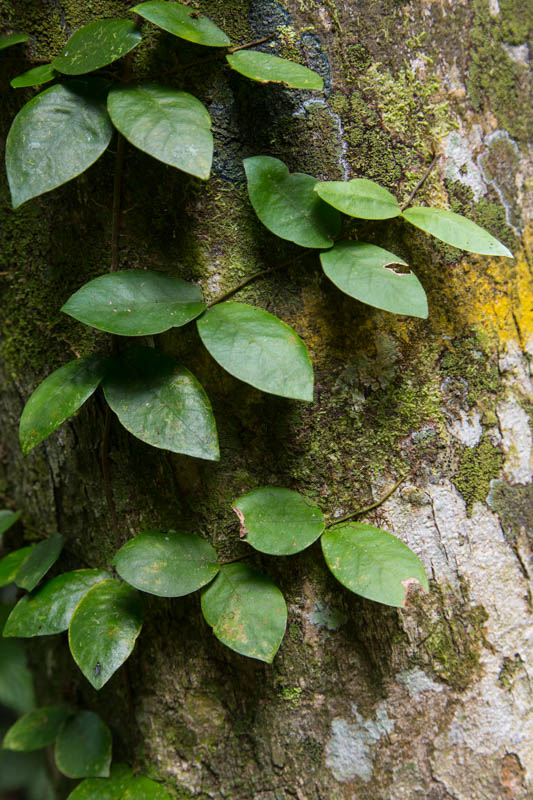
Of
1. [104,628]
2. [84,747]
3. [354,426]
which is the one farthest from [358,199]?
[84,747]

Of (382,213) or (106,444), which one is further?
(106,444)

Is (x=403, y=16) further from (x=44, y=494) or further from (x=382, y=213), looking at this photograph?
(x=44, y=494)

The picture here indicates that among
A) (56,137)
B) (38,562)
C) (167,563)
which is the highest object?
(56,137)

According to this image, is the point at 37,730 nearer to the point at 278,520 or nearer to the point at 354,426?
the point at 278,520

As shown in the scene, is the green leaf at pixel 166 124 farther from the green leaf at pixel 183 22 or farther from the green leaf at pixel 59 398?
the green leaf at pixel 59 398

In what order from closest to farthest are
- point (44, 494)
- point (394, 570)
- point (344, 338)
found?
point (394, 570) → point (344, 338) → point (44, 494)

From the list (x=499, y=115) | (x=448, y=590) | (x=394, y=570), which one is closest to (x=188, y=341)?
(x=394, y=570)

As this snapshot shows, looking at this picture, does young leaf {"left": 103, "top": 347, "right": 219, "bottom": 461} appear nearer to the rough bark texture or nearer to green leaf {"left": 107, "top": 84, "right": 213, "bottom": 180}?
the rough bark texture
